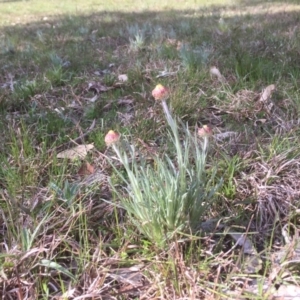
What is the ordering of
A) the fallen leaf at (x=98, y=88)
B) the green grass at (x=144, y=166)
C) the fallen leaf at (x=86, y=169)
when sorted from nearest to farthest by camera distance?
the green grass at (x=144, y=166), the fallen leaf at (x=86, y=169), the fallen leaf at (x=98, y=88)

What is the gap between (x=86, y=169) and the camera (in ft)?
7.32

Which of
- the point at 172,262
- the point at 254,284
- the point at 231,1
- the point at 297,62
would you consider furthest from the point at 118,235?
the point at 231,1

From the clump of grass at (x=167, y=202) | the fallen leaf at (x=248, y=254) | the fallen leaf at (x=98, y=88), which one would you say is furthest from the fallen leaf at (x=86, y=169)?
the fallen leaf at (x=98, y=88)

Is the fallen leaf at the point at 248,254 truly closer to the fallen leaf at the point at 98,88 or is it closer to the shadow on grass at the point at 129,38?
the fallen leaf at the point at 98,88

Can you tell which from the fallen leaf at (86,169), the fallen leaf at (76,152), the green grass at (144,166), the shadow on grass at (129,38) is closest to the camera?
the green grass at (144,166)

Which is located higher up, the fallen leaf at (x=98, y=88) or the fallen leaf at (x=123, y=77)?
the fallen leaf at (x=123, y=77)

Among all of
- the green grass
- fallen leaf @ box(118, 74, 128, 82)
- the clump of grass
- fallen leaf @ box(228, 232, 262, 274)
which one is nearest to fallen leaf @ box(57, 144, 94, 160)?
the green grass

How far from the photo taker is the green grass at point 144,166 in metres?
1.54

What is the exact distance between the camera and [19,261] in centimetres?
153

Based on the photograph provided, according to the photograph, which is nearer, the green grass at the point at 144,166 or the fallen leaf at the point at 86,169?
the green grass at the point at 144,166

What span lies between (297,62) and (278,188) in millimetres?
1960

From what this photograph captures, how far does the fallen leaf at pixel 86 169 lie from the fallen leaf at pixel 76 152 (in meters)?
0.09

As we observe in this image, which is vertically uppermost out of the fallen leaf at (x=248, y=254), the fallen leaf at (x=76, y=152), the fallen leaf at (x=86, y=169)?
the fallen leaf at (x=76, y=152)

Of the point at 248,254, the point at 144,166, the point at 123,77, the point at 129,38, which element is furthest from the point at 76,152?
the point at 129,38
